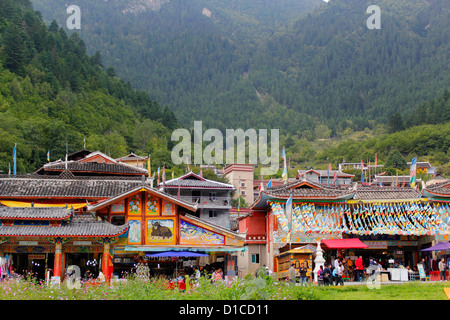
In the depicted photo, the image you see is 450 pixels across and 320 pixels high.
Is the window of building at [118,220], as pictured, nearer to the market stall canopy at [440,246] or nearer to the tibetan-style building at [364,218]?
the tibetan-style building at [364,218]

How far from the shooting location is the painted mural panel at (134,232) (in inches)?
1393

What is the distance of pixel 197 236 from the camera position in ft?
119

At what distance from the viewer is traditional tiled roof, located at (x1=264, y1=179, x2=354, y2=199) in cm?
3903

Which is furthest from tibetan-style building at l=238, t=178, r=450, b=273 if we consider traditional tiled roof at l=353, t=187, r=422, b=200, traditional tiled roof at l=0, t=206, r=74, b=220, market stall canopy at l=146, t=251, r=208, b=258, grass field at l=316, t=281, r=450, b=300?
traditional tiled roof at l=0, t=206, r=74, b=220

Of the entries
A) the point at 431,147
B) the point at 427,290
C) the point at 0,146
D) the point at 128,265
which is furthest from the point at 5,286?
the point at 431,147

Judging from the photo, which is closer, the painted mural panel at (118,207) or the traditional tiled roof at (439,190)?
the painted mural panel at (118,207)

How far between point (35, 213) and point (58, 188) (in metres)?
8.61

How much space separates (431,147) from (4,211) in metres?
116

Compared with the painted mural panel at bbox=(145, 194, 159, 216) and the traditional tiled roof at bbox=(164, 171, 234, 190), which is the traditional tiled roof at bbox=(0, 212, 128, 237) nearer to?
the painted mural panel at bbox=(145, 194, 159, 216)

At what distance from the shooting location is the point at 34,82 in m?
109

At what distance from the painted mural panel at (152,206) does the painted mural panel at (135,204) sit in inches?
20.5

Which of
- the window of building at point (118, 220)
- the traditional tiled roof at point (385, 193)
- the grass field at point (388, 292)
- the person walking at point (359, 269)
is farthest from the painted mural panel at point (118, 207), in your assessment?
the traditional tiled roof at point (385, 193)

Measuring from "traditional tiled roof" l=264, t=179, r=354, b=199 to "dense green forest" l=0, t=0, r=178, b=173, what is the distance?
45.4m

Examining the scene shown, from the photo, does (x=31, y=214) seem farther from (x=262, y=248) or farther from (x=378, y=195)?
(x=378, y=195)
